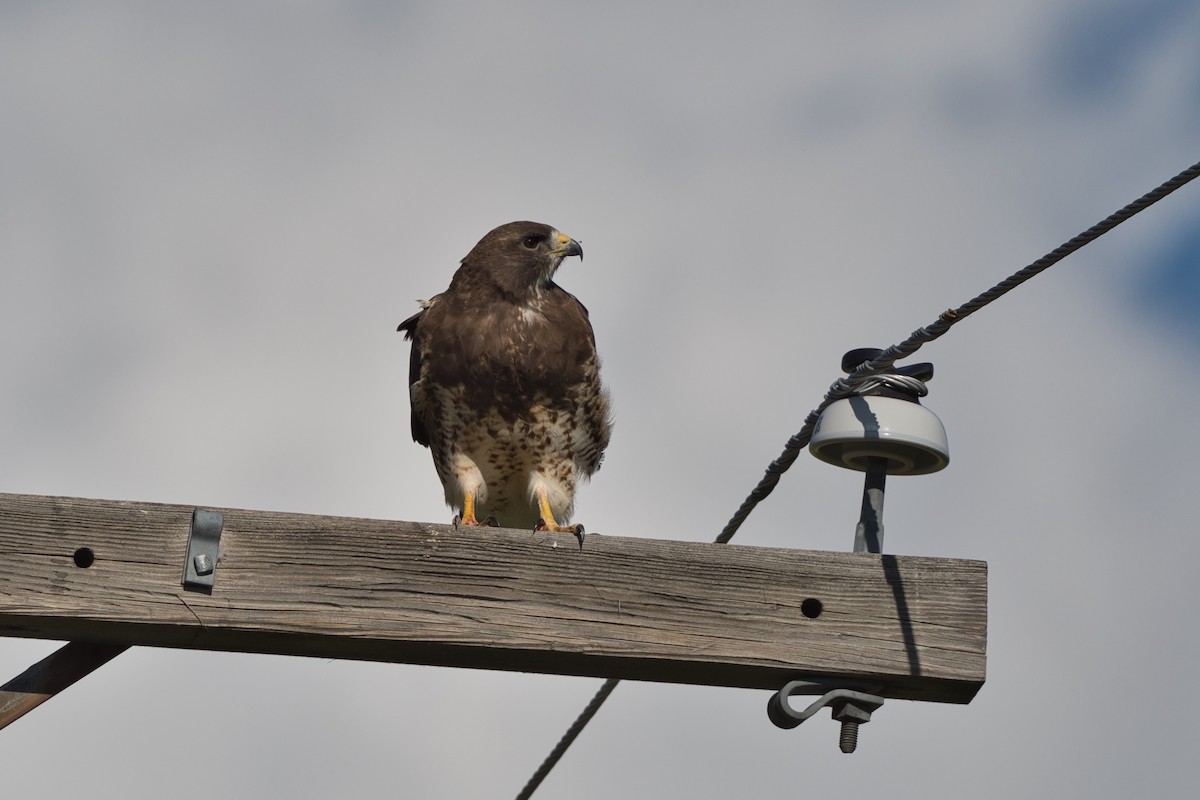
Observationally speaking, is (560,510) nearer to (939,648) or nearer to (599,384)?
(599,384)

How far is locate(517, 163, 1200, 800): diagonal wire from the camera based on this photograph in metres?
3.04

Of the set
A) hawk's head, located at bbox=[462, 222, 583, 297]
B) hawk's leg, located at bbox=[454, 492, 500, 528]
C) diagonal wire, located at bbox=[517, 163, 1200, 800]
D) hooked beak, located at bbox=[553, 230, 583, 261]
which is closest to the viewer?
diagonal wire, located at bbox=[517, 163, 1200, 800]

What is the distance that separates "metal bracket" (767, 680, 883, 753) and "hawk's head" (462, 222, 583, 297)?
2621 mm

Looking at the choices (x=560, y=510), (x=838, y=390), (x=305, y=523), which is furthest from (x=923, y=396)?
(x=560, y=510)

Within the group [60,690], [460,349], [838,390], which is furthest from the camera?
[460,349]

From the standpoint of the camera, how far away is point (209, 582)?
10.4ft

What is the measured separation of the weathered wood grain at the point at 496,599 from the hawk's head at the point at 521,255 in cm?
243

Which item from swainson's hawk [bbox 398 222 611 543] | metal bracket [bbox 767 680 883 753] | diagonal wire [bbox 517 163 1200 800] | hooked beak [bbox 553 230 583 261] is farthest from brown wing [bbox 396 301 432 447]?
metal bracket [bbox 767 680 883 753]

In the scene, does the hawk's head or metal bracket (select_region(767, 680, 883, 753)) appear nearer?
metal bracket (select_region(767, 680, 883, 753))

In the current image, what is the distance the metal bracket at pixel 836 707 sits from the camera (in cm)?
322

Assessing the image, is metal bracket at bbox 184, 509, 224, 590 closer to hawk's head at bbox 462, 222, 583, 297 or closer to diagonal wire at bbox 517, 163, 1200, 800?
diagonal wire at bbox 517, 163, 1200, 800

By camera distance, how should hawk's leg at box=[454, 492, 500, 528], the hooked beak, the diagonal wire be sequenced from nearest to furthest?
the diagonal wire, hawk's leg at box=[454, 492, 500, 528], the hooked beak

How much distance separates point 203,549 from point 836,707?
54.7 inches

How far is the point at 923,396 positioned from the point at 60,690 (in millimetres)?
2001
